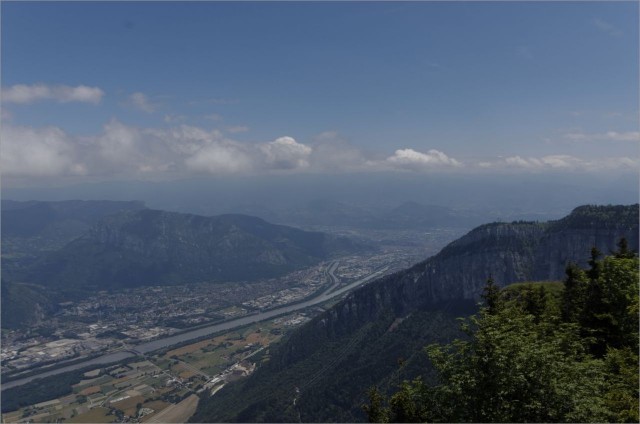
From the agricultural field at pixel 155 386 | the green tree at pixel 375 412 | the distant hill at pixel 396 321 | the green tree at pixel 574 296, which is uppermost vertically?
the green tree at pixel 574 296

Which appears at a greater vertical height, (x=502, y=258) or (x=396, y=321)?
(x=502, y=258)

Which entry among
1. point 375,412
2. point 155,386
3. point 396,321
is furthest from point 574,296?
point 155,386

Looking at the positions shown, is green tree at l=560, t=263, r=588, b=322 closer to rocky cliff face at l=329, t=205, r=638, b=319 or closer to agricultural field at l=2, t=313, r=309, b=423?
rocky cliff face at l=329, t=205, r=638, b=319

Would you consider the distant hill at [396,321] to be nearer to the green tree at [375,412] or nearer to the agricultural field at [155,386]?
the agricultural field at [155,386]

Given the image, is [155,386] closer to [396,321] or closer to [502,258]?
[396,321]

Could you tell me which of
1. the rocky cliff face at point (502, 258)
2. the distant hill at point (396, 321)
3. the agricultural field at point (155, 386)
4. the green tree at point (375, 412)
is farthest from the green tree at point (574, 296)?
the agricultural field at point (155, 386)

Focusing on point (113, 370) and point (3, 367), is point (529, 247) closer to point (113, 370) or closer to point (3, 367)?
point (113, 370)

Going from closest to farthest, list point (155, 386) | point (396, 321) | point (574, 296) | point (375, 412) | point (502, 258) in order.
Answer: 1. point (375, 412)
2. point (574, 296)
3. point (155, 386)
4. point (396, 321)
5. point (502, 258)

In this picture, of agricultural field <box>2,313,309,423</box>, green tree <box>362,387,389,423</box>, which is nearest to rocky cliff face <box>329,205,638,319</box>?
agricultural field <box>2,313,309,423</box>

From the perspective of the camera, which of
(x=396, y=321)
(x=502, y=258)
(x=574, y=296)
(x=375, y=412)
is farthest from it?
(x=502, y=258)
